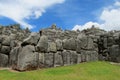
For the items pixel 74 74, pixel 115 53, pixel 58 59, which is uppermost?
pixel 115 53

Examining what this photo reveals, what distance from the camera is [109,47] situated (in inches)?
1569

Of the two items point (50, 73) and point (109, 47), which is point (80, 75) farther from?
point (109, 47)

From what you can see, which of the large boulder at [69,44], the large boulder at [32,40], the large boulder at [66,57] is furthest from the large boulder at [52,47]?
the large boulder at [32,40]

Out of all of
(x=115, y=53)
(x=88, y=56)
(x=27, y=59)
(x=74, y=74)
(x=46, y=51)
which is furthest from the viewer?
(x=115, y=53)

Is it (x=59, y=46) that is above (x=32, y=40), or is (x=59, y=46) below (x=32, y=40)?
below

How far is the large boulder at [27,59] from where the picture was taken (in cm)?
2894

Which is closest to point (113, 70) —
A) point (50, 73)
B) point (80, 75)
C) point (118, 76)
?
point (118, 76)

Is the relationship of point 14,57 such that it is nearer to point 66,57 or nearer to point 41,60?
point 41,60

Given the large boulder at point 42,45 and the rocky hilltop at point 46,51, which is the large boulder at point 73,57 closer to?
the rocky hilltop at point 46,51

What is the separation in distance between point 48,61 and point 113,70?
814cm

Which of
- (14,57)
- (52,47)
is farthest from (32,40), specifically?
(14,57)

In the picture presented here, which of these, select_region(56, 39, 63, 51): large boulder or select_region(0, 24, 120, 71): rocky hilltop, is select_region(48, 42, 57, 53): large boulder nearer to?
select_region(0, 24, 120, 71): rocky hilltop

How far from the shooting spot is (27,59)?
2902 centimetres

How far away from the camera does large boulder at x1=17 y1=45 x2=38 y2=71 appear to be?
2894cm
